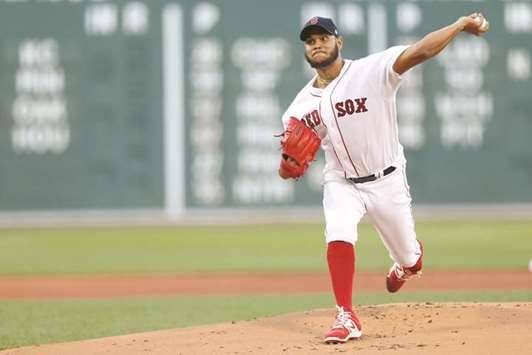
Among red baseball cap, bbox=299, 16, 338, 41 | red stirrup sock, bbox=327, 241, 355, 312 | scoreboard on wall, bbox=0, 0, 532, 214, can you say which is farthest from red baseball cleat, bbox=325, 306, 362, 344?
scoreboard on wall, bbox=0, 0, 532, 214

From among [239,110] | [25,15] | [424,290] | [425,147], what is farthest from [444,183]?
[424,290]

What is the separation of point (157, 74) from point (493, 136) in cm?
510

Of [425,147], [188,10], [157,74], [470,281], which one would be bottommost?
[470,281]

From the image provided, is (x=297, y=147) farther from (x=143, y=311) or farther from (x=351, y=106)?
(x=143, y=311)

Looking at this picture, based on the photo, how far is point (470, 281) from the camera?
26.3ft

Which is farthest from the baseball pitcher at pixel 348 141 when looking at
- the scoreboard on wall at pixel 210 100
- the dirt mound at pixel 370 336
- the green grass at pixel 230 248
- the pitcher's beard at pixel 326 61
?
the scoreboard on wall at pixel 210 100

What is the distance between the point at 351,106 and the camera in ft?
14.0

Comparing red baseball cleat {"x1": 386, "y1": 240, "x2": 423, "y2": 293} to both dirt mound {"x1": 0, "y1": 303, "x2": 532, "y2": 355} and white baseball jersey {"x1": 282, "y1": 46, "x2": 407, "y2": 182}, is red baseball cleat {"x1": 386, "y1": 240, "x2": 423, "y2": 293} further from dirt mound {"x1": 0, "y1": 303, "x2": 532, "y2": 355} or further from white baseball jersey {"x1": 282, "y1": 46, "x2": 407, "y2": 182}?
white baseball jersey {"x1": 282, "y1": 46, "x2": 407, "y2": 182}

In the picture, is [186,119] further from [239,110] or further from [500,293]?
[500,293]

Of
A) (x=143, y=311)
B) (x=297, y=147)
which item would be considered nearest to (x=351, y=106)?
(x=297, y=147)

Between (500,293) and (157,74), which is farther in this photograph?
(157,74)

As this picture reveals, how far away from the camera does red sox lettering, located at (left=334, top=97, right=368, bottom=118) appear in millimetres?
4270

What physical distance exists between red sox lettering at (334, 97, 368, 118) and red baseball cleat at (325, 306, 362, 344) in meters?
0.83

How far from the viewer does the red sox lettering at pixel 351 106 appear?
4.27 m
